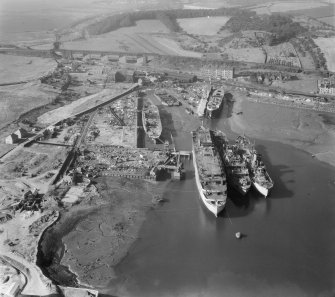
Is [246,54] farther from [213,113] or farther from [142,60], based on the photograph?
[213,113]

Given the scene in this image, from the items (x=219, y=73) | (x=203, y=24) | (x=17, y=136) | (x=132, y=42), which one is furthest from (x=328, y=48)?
(x=17, y=136)

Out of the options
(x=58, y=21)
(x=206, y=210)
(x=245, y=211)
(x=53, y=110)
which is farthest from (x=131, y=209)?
(x=58, y=21)

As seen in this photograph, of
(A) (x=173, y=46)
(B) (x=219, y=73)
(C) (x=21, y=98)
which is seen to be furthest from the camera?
(A) (x=173, y=46)

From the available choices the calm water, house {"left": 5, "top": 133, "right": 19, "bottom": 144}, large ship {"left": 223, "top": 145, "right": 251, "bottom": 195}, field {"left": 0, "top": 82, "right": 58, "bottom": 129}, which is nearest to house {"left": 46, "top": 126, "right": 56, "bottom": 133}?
house {"left": 5, "top": 133, "right": 19, "bottom": 144}

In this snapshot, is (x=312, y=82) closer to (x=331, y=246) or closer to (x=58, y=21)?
(x=331, y=246)

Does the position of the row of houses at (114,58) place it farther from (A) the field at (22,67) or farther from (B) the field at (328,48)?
(B) the field at (328,48)
